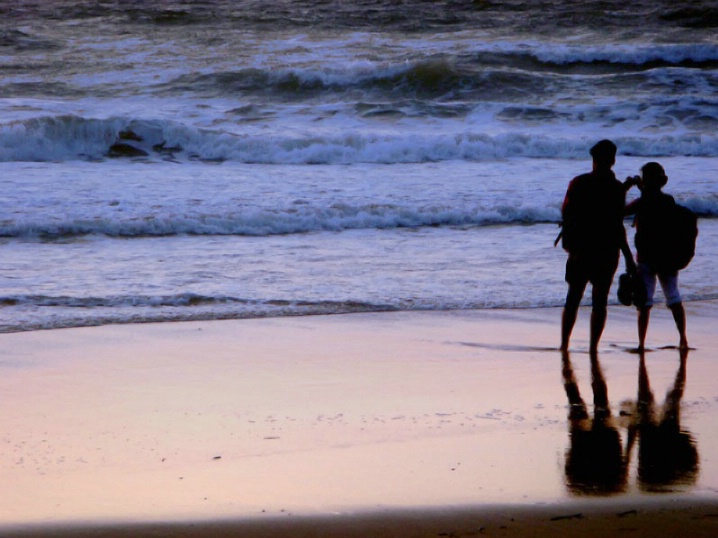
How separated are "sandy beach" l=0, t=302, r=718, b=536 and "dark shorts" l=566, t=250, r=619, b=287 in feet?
1.56

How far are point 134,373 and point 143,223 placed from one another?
6.50m

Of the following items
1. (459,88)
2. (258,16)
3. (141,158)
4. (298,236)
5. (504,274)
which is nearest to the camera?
(504,274)

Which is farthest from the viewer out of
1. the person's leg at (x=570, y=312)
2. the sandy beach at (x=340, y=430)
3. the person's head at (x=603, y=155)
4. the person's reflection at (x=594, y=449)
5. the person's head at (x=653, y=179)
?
the person's leg at (x=570, y=312)

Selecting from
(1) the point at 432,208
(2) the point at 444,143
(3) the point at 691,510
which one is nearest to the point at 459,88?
(2) the point at 444,143

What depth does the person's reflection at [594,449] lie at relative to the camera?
4438 millimetres

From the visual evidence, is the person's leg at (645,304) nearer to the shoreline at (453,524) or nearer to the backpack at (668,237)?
the backpack at (668,237)

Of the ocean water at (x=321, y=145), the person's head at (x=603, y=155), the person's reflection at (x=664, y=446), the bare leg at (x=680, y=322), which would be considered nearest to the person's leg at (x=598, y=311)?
the bare leg at (x=680, y=322)

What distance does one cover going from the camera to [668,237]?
710 centimetres

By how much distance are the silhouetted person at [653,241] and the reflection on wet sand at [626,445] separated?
106 centimetres

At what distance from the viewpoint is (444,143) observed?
736 inches

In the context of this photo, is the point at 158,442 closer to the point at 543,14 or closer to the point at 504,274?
the point at 504,274

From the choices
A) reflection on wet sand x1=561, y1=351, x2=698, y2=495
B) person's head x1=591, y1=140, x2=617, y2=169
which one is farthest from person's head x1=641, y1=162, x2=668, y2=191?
reflection on wet sand x1=561, y1=351, x2=698, y2=495

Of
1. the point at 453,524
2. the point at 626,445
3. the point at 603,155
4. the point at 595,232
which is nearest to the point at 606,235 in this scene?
the point at 595,232

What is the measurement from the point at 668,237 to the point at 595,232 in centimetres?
Answer: 55
